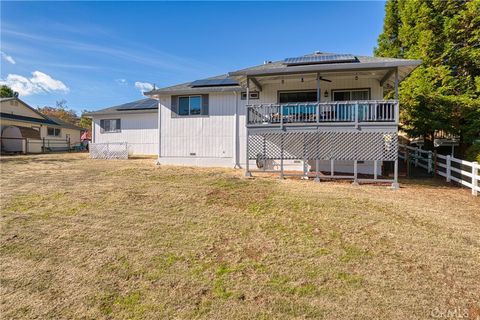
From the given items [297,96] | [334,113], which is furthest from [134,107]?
[334,113]

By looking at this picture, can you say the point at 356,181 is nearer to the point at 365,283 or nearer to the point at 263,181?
the point at 263,181

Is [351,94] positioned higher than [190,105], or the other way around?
[351,94]

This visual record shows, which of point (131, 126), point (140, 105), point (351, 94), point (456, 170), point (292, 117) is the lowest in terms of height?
point (456, 170)

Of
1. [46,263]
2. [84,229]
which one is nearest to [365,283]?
[46,263]

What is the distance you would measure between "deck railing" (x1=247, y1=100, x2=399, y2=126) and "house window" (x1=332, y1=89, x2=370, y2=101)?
1434mm

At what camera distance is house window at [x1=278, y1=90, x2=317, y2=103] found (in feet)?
40.5

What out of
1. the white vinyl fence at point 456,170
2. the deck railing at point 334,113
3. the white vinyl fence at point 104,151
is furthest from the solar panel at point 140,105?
the white vinyl fence at point 456,170

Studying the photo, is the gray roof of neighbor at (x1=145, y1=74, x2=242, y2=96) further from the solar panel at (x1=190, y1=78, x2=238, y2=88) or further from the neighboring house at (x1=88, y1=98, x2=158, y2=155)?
the neighboring house at (x1=88, y1=98, x2=158, y2=155)

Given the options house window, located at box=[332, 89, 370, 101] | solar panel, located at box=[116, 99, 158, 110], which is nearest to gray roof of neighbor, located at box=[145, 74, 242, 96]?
house window, located at box=[332, 89, 370, 101]

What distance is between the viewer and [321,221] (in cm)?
581

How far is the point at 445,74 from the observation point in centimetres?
1353

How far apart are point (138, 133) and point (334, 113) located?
51.5 ft

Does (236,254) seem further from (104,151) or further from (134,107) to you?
(134,107)

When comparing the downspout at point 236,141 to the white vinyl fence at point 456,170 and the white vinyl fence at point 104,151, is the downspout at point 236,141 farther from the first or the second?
the white vinyl fence at point 104,151
